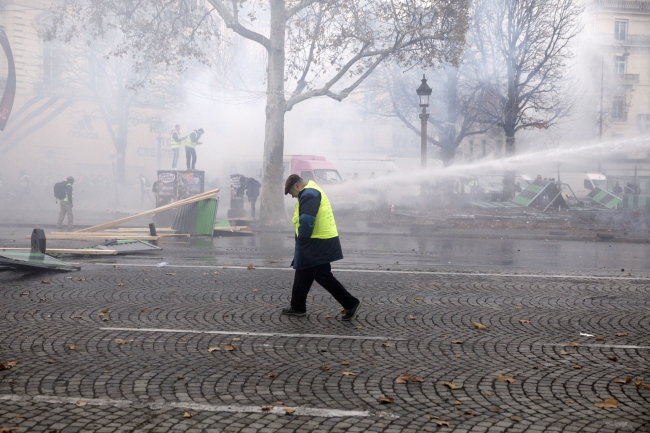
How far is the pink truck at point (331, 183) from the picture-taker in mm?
27320

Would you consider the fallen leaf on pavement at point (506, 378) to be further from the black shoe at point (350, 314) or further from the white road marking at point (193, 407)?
the black shoe at point (350, 314)

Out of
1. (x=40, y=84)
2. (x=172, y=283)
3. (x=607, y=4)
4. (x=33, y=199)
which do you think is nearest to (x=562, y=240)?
(x=172, y=283)

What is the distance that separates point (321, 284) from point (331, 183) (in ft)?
69.2

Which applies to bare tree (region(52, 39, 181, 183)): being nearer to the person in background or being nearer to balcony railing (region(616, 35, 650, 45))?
the person in background

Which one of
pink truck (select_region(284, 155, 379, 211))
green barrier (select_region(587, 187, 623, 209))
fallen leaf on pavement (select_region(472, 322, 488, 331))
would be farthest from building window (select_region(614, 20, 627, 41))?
fallen leaf on pavement (select_region(472, 322, 488, 331))

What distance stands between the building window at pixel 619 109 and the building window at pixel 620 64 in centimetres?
282

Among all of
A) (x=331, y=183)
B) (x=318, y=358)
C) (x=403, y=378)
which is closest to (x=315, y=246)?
(x=318, y=358)

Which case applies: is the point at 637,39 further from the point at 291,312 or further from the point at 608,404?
the point at 608,404

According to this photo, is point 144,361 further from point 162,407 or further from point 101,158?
point 101,158

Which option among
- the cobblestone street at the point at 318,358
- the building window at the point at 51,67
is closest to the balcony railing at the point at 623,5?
the building window at the point at 51,67

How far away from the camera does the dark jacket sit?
734cm

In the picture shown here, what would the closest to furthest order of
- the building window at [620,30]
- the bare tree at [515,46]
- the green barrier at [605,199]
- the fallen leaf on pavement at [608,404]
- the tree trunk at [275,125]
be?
the fallen leaf on pavement at [608,404], the tree trunk at [275,125], the bare tree at [515,46], the green barrier at [605,199], the building window at [620,30]

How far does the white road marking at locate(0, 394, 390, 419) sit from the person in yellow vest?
280cm

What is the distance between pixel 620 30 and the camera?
57.3 meters
